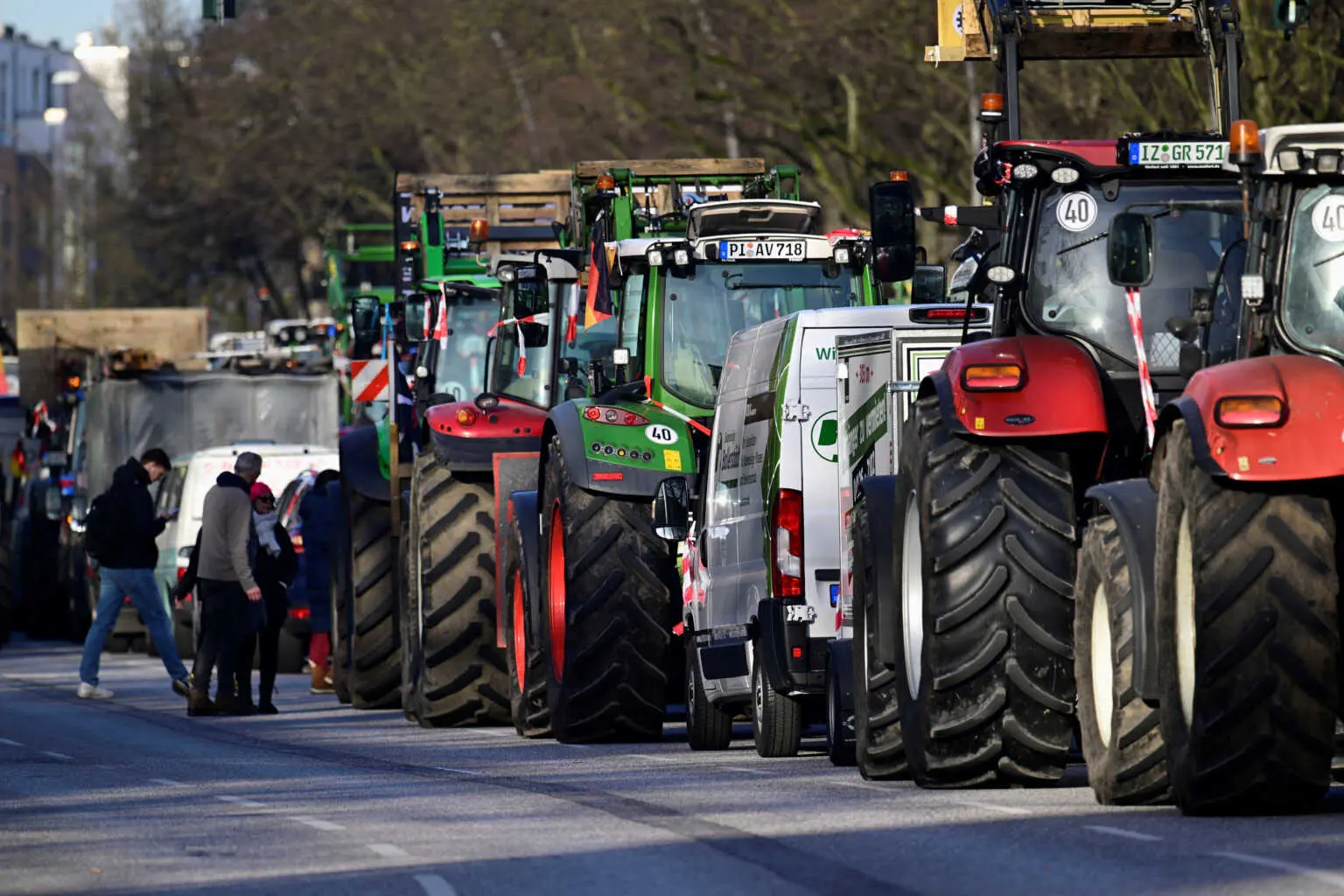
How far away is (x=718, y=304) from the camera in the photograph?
61.5 ft

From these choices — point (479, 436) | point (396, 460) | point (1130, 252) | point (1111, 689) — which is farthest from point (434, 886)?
point (396, 460)

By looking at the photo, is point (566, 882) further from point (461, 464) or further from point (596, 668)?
point (461, 464)

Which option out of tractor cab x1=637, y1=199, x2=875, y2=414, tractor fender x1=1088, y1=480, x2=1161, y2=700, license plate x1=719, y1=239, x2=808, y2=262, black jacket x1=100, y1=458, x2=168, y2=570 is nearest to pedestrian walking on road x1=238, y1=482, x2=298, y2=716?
black jacket x1=100, y1=458, x2=168, y2=570

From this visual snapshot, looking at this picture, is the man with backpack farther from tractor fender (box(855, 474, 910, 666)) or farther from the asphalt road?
tractor fender (box(855, 474, 910, 666))

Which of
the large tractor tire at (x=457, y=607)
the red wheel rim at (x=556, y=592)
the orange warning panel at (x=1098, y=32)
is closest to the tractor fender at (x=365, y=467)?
the large tractor tire at (x=457, y=607)

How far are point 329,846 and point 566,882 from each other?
1837 millimetres

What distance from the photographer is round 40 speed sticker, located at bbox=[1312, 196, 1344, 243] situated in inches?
481

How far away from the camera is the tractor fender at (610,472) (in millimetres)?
18172

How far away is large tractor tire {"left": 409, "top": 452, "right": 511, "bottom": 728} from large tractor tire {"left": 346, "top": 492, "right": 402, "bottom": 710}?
2.41 metres

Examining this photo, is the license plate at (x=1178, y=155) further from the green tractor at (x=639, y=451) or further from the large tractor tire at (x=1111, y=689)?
the green tractor at (x=639, y=451)

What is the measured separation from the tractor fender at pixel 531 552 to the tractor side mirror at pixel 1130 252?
7523 millimetres

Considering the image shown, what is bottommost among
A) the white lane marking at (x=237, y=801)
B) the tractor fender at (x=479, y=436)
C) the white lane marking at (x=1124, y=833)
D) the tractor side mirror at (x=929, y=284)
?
the white lane marking at (x=237, y=801)

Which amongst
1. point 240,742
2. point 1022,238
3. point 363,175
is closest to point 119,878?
point 1022,238

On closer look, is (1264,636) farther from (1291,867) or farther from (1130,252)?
(1130,252)
